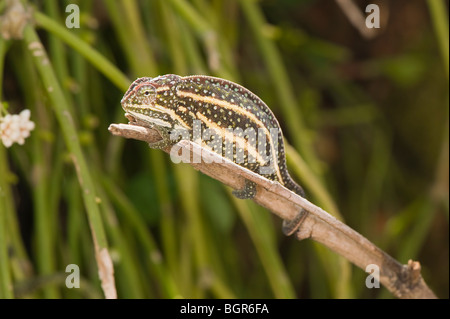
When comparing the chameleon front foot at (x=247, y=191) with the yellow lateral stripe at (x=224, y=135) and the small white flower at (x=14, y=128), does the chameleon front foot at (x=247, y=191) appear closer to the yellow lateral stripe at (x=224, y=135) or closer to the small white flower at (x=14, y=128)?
the yellow lateral stripe at (x=224, y=135)

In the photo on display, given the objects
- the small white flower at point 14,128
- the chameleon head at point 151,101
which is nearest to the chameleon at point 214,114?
the chameleon head at point 151,101

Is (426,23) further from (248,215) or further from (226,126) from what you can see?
(226,126)

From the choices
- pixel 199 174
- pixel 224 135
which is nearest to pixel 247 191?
pixel 224 135

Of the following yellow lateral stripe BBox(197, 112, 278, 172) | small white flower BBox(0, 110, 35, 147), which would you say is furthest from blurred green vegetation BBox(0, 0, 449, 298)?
yellow lateral stripe BBox(197, 112, 278, 172)

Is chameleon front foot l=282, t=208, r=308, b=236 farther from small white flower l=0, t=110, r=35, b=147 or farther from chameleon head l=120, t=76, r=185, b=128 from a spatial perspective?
small white flower l=0, t=110, r=35, b=147

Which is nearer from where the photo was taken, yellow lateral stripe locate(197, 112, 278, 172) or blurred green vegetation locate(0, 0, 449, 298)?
yellow lateral stripe locate(197, 112, 278, 172)
